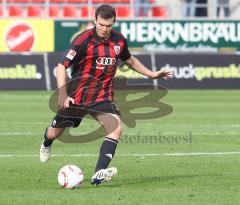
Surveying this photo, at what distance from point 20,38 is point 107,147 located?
25968 millimetres

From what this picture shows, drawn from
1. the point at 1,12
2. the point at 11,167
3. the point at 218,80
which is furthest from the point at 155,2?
the point at 11,167

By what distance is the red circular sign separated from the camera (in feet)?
116

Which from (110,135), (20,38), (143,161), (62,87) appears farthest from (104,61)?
(20,38)

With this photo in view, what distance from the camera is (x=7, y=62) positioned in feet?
94.2

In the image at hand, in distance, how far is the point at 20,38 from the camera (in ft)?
117

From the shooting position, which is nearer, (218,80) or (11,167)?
(11,167)

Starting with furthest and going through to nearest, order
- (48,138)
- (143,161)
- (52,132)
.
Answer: (143,161)
(48,138)
(52,132)

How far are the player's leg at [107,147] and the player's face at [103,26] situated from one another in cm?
99

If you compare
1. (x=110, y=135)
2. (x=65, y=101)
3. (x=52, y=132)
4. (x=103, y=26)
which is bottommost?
(x=52, y=132)

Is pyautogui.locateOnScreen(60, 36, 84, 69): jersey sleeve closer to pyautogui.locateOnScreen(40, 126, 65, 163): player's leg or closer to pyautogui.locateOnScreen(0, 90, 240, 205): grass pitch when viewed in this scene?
pyautogui.locateOnScreen(40, 126, 65, 163): player's leg

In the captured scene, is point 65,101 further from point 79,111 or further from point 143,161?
point 143,161

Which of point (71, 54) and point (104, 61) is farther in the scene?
point (104, 61)

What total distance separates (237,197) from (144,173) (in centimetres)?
234

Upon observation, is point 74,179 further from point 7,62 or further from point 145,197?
point 7,62
